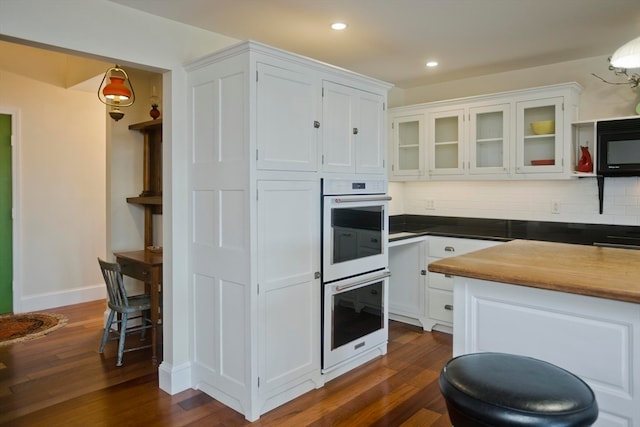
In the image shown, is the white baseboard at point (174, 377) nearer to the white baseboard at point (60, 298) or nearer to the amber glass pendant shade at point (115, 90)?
the amber glass pendant shade at point (115, 90)

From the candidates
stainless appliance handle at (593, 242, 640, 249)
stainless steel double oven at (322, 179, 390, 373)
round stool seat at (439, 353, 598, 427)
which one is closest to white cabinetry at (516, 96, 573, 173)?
stainless appliance handle at (593, 242, 640, 249)

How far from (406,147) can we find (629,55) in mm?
2589

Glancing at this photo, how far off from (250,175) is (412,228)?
→ 2.68m

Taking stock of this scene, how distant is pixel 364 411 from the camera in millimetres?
2705

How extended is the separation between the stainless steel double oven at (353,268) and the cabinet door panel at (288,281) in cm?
9

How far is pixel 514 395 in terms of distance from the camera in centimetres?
131

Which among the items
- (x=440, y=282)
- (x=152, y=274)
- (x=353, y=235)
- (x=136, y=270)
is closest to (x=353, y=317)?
(x=353, y=235)

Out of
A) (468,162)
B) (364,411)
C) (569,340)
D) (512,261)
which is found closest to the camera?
(569,340)

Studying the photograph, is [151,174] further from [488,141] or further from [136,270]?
[488,141]

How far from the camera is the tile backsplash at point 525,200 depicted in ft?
12.2

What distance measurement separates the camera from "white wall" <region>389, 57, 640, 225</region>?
374cm

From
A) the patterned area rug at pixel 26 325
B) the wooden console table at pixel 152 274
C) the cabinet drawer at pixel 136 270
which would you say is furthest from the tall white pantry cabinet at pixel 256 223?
the patterned area rug at pixel 26 325

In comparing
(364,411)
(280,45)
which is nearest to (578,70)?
(280,45)

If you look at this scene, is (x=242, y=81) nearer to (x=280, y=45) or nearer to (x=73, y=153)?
(x=280, y=45)
